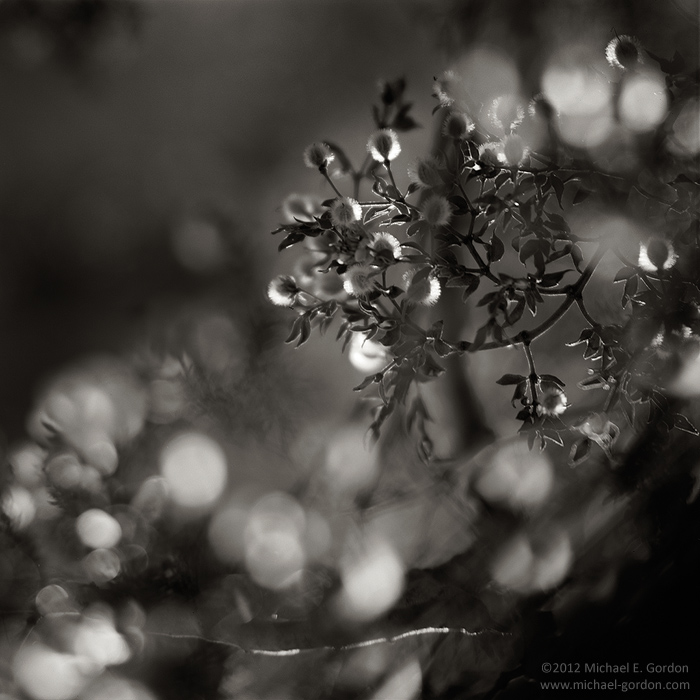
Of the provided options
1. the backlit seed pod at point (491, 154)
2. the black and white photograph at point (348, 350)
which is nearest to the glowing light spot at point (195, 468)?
the black and white photograph at point (348, 350)

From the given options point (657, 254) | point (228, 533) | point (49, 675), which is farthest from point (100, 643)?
point (657, 254)

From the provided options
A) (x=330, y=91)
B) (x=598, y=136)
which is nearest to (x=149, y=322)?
Answer: (x=330, y=91)

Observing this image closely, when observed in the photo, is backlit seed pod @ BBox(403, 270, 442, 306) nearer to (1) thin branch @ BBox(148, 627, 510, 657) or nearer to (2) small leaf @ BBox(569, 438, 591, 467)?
(2) small leaf @ BBox(569, 438, 591, 467)

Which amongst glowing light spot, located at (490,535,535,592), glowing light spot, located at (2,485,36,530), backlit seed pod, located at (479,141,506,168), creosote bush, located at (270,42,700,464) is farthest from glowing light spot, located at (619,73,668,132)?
glowing light spot, located at (2,485,36,530)

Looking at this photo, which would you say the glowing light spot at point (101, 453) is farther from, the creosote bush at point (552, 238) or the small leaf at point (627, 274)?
the small leaf at point (627, 274)

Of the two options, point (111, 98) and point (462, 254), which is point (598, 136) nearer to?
point (462, 254)

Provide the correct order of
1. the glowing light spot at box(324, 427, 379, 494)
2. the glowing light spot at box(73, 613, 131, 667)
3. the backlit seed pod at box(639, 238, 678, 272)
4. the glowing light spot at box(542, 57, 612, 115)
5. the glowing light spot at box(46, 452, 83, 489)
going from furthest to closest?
1. the glowing light spot at box(324, 427, 379, 494)
2. the glowing light spot at box(46, 452, 83, 489)
3. the glowing light spot at box(73, 613, 131, 667)
4. the glowing light spot at box(542, 57, 612, 115)
5. the backlit seed pod at box(639, 238, 678, 272)

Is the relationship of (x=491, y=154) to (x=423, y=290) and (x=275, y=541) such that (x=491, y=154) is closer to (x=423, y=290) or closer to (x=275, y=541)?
(x=423, y=290)
